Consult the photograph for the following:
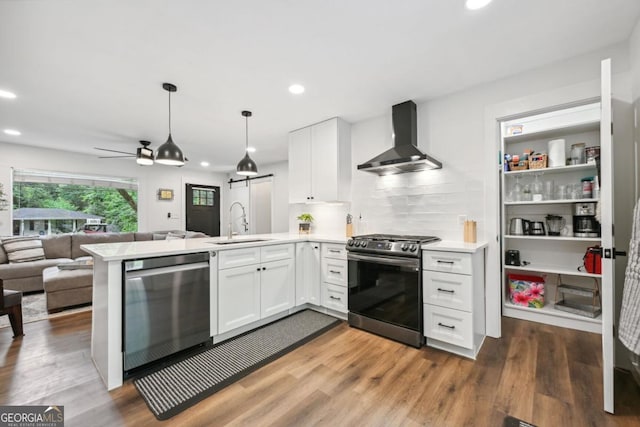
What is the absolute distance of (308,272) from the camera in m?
3.24

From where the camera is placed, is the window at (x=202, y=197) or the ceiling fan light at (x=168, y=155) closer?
the ceiling fan light at (x=168, y=155)

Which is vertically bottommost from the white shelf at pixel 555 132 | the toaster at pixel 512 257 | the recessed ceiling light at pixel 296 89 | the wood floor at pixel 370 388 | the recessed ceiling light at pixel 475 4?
the wood floor at pixel 370 388

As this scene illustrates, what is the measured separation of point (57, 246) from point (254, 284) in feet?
13.8

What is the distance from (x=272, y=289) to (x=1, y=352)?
225cm

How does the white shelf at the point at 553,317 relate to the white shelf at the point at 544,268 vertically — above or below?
below

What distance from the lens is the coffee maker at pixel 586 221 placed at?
2.64 metres

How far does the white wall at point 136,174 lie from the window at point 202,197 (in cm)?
23

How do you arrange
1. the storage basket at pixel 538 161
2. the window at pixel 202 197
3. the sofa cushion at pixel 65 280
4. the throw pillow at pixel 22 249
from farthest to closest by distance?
the window at pixel 202 197, the throw pillow at pixel 22 249, the sofa cushion at pixel 65 280, the storage basket at pixel 538 161

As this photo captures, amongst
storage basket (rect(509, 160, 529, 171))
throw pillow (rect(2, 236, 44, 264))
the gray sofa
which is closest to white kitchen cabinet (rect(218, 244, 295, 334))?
storage basket (rect(509, 160, 529, 171))

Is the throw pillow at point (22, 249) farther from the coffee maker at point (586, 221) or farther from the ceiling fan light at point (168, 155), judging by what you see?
the coffee maker at point (586, 221)

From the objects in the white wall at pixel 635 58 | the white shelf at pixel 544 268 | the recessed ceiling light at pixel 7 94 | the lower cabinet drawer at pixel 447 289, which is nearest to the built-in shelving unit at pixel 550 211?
the white shelf at pixel 544 268

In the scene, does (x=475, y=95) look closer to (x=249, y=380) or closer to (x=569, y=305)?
(x=569, y=305)

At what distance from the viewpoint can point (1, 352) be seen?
2.26 metres

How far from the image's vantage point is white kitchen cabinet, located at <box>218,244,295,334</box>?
2445 mm
